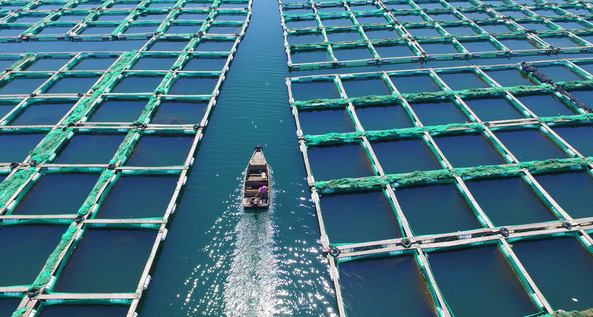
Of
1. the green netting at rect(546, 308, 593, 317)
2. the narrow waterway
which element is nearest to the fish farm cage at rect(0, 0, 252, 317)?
the narrow waterway

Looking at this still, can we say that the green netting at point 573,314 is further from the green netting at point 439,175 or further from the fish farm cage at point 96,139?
the fish farm cage at point 96,139

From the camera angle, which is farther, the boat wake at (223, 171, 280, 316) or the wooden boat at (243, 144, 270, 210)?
the wooden boat at (243, 144, 270, 210)

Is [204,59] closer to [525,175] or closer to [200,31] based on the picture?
[200,31]

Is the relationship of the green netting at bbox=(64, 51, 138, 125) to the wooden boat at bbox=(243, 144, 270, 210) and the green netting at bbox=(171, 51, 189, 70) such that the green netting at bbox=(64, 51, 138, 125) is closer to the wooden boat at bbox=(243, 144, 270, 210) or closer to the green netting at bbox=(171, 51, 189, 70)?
the green netting at bbox=(171, 51, 189, 70)

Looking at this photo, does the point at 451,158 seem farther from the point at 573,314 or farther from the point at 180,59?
the point at 180,59

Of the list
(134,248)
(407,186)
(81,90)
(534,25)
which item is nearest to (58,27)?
(81,90)

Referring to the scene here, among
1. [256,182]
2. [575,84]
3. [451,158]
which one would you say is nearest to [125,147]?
[256,182]
